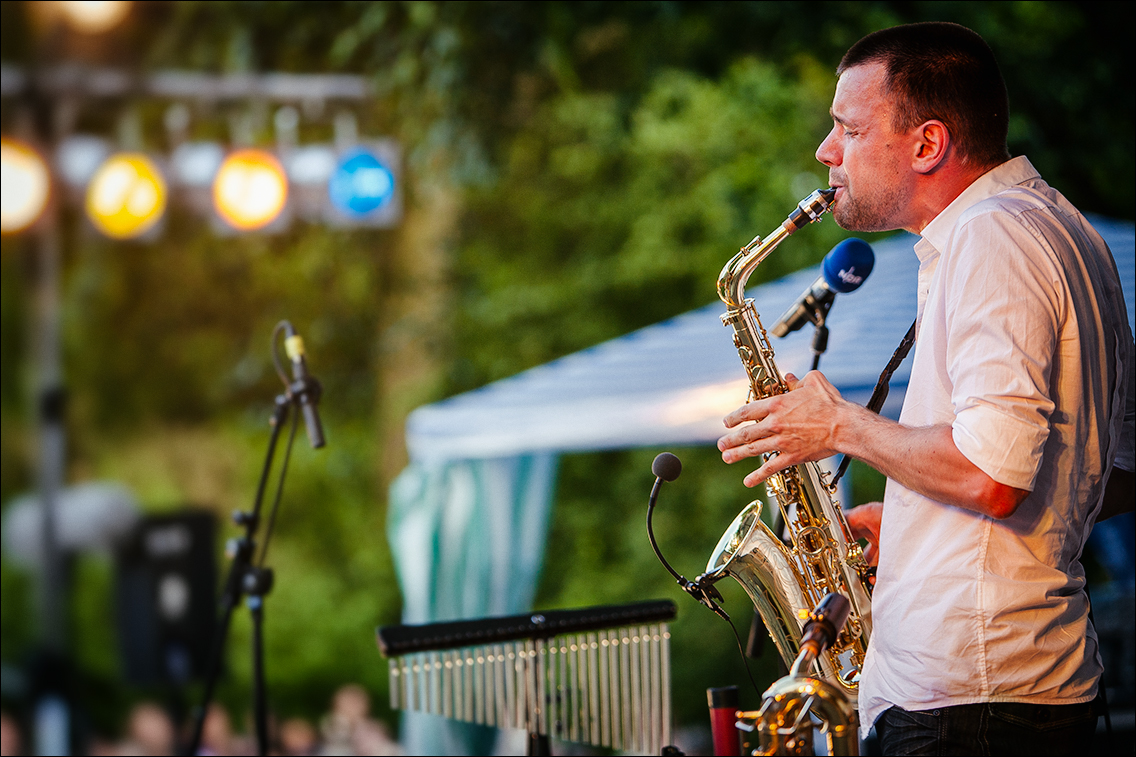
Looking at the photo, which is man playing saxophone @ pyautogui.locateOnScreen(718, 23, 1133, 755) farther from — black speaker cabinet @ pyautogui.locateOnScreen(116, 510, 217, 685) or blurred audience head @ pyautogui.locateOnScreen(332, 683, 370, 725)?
blurred audience head @ pyautogui.locateOnScreen(332, 683, 370, 725)

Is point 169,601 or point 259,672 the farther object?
point 169,601

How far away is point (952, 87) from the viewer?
5.42 feet

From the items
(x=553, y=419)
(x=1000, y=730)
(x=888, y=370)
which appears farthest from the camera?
(x=553, y=419)

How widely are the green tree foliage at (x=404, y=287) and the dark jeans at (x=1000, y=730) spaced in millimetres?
6521

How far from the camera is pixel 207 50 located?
9.14 m

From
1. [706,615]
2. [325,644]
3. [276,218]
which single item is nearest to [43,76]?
[276,218]

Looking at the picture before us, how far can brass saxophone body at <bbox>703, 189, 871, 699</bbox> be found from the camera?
228 centimetres

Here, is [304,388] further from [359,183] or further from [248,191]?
[359,183]

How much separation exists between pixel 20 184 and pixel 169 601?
2860mm

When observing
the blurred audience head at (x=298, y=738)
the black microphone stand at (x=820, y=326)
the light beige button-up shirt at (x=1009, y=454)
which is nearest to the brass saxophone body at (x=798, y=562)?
the black microphone stand at (x=820, y=326)

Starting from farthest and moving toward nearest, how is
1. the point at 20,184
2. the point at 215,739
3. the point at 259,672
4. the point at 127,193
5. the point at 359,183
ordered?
the point at 359,183, the point at 215,739, the point at 127,193, the point at 20,184, the point at 259,672

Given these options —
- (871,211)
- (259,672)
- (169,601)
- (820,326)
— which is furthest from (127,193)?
(871,211)

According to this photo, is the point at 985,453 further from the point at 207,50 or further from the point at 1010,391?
the point at 207,50

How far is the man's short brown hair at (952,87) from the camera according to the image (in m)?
1.66
